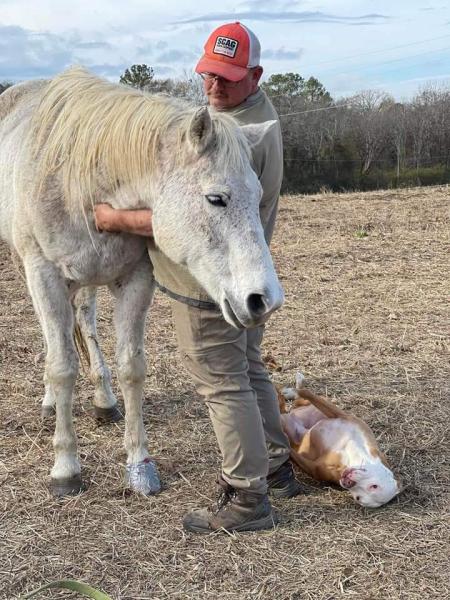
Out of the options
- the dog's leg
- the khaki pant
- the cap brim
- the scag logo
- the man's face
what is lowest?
the dog's leg

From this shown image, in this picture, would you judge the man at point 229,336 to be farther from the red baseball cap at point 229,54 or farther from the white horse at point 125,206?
the white horse at point 125,206

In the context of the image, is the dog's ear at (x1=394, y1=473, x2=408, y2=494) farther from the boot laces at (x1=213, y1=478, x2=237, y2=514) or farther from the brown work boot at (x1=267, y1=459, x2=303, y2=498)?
the boot laces at (x1=213, y1=478, x2=237, y2=514)

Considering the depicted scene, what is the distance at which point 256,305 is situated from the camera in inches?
97.9

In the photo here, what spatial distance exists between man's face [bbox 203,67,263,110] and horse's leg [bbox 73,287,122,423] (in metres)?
1.82

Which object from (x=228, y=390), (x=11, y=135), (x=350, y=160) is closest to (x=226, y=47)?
(x=228, y=390)

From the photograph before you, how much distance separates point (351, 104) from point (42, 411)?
33278mm

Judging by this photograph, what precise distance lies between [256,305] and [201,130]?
2.27ft

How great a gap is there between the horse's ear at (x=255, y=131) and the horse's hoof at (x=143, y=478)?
5.47 feet

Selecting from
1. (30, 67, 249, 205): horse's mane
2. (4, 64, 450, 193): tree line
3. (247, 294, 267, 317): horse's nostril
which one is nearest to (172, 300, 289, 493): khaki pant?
(247, 294, 267, 317): horse's nostril

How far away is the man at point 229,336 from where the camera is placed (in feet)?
9.16

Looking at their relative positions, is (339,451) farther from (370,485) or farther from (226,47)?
(226,47)

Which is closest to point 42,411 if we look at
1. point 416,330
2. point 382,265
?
point 416,330

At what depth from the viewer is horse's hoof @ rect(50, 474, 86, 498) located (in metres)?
3.27

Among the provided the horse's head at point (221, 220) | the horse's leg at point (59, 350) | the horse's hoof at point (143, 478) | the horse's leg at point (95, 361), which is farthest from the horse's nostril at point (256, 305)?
the horse's leg at point (95, 361)
